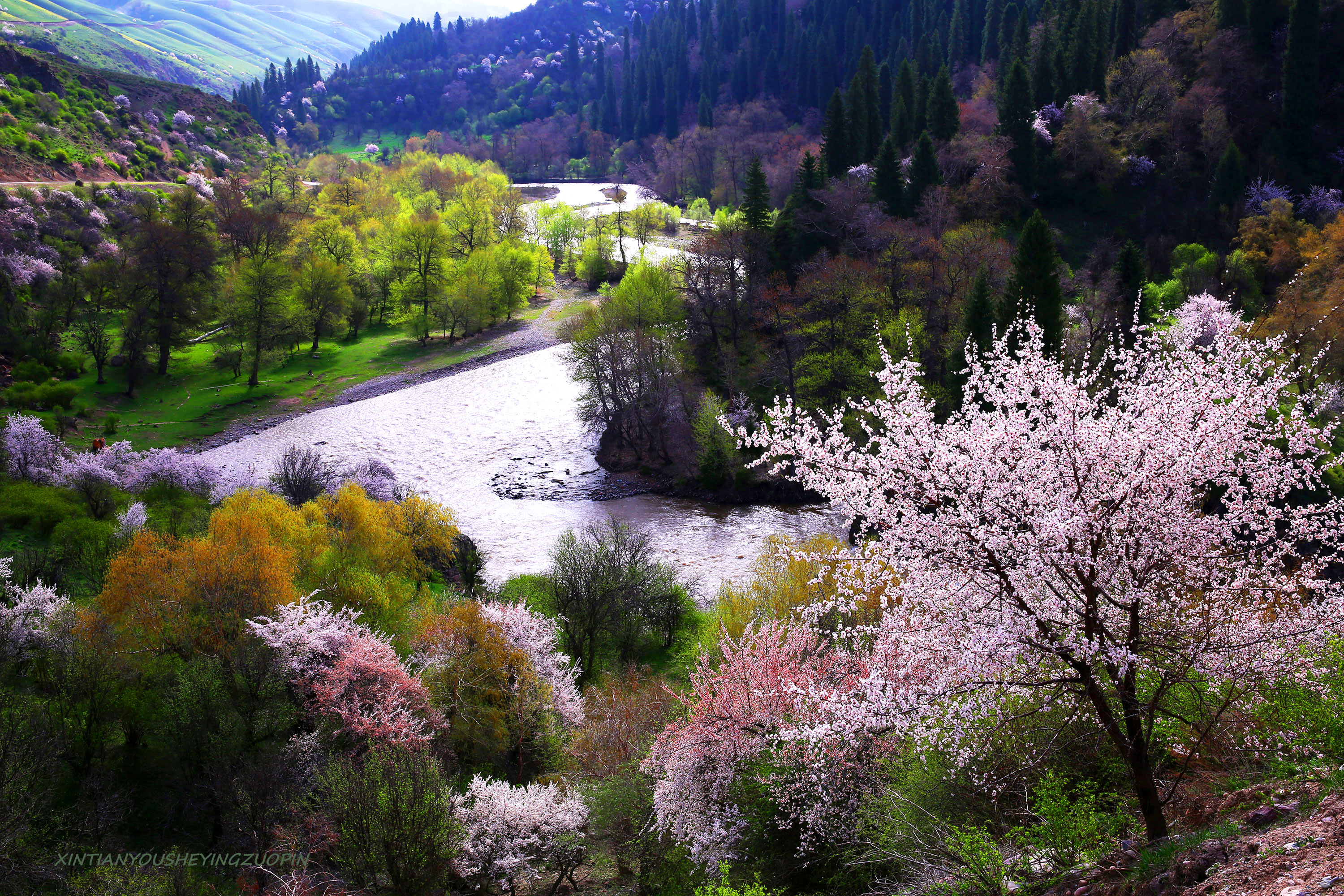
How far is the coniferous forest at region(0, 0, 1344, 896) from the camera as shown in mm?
7098

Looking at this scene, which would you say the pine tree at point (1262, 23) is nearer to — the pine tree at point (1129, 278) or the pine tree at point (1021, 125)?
the pine tree at point (1021, 125)

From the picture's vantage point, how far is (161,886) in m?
11.8

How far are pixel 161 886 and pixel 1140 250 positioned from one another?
53.1 meters

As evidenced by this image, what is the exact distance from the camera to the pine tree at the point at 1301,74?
A: 4803cm

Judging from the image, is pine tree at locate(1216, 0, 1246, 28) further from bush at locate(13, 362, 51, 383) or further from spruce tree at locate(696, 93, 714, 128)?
bush at locate(13, 362, 51, 383)

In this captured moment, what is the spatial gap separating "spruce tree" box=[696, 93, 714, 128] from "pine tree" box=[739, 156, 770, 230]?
7022cm

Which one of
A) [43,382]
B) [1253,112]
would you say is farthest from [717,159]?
[43,382]

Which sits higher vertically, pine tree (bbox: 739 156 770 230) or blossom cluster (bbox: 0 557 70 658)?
pine tree (bbox: 739 156 770 230)

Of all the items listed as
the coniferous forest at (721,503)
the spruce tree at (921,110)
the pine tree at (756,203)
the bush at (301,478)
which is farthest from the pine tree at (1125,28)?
the bush at (301,478)

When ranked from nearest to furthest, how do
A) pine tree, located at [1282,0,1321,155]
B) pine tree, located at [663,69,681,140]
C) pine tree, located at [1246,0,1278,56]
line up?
pine tree, located at [1282,0,1321,155] < pine tree, located at [1246,0,1278,56] < pine tree, located at [663,69,681,140]

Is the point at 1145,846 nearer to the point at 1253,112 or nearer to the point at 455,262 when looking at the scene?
the point at 1253,112

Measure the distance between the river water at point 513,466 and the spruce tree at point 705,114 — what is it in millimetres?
72691

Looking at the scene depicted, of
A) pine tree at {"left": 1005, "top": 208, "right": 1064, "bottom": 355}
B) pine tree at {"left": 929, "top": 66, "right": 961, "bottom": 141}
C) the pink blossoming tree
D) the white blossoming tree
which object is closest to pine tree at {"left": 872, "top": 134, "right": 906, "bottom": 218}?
pine tree at {"left": 929, "top": 66, "right": 961, "bottom": 141}

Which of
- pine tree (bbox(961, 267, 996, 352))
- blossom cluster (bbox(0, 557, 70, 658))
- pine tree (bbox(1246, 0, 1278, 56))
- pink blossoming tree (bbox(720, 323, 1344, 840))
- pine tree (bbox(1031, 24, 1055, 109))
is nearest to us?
pink blossoming tree (bbox(720, 323, 1344, 840))
